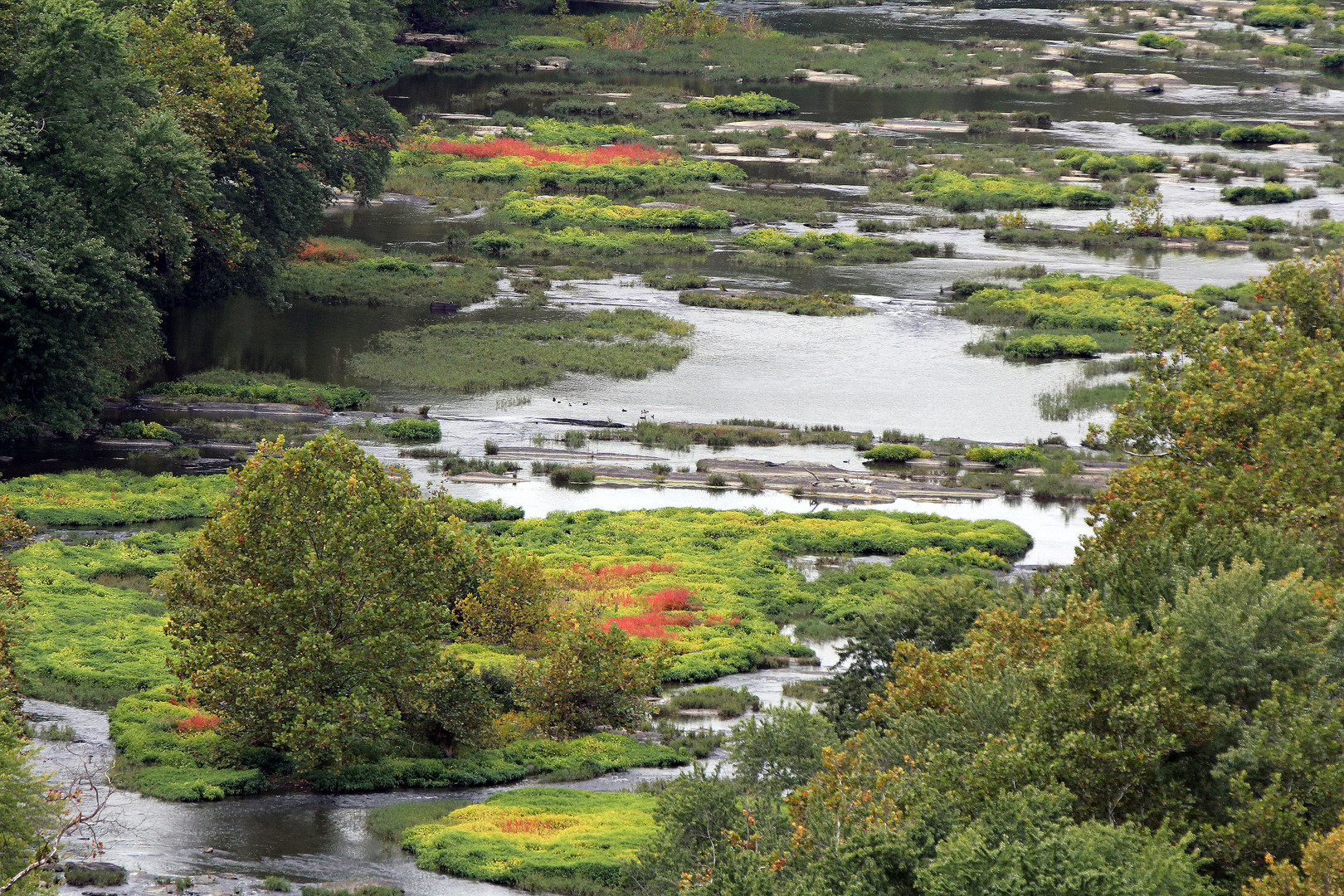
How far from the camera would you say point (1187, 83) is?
155m

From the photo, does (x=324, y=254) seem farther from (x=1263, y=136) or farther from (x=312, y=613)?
(x=1263, y=136)

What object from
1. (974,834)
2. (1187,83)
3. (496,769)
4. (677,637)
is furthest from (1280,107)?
(974,834)

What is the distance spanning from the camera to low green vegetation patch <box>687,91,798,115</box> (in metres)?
141

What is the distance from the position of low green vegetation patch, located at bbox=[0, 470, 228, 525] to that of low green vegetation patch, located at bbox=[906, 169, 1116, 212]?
6683 centimetres

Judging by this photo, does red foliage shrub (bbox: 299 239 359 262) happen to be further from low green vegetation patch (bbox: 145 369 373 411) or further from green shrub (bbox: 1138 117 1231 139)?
green shrub (bbox: 1138 117 1231 139)

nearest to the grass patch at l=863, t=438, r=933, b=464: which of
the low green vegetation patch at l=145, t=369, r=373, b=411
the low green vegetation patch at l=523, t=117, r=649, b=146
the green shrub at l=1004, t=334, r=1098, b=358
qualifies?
the green shrub at l=1004, t=334, r=1098, b=358

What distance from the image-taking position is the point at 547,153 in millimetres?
121562

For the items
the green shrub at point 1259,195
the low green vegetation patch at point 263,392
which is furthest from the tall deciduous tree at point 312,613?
the green shrub at point 1259,195

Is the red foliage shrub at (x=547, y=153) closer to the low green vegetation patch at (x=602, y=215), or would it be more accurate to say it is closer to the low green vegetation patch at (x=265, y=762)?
the low green vegetation patch at (x=602, y=215)

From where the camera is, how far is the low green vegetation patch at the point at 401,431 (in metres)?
66.8

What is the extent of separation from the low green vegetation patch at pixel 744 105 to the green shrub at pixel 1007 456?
7874 centimetres

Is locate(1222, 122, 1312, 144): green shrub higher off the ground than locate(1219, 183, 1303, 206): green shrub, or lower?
higher

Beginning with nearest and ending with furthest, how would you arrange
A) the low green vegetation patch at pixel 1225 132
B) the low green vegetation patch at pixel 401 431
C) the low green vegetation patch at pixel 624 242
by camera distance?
1. the low green vegetation patch at pixel 401 431
2. the low green vegetation patch at pixel 624 242
3. the low green vegetation patch at pixel 1225 132

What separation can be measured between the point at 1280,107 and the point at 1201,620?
129297 millimetres
